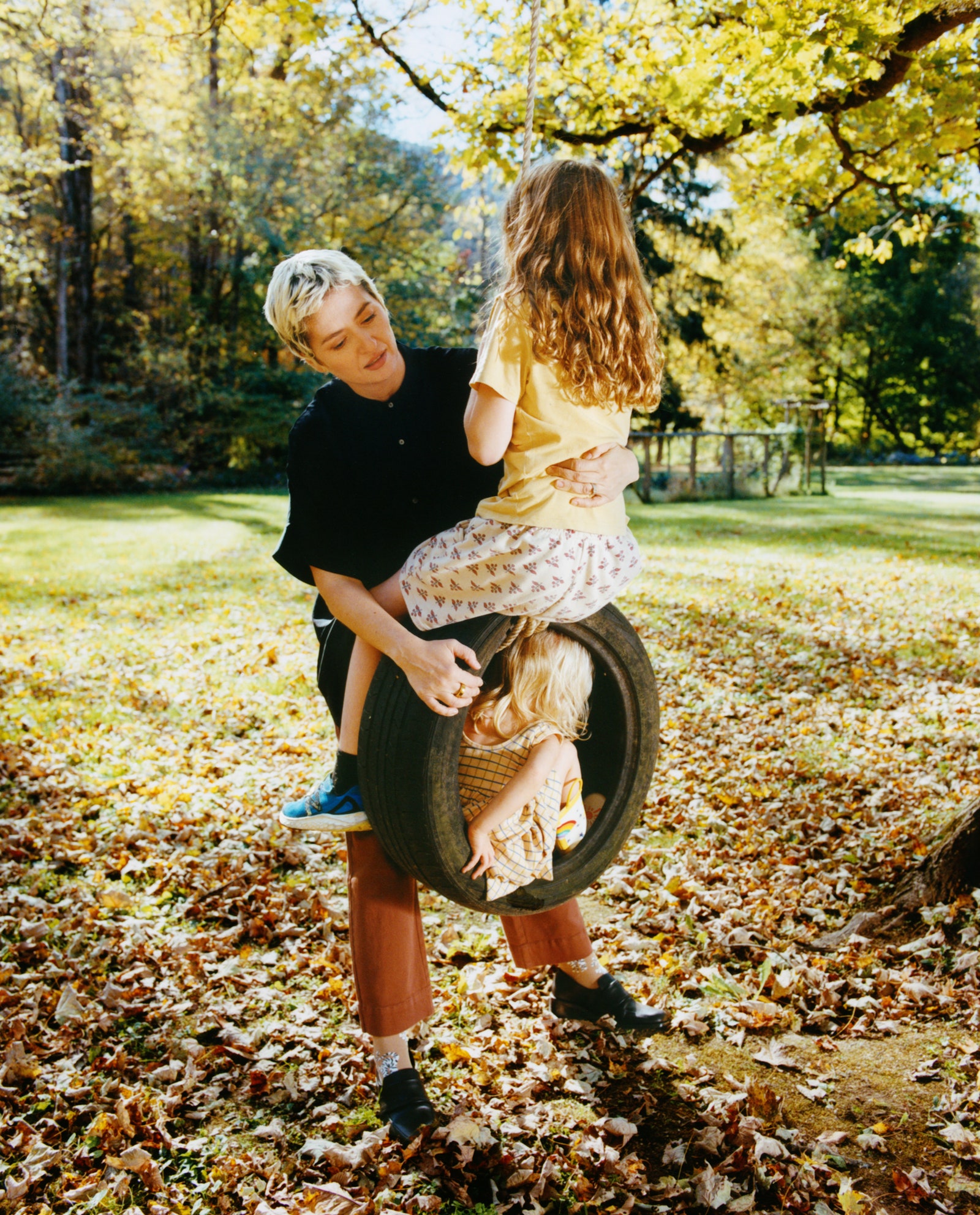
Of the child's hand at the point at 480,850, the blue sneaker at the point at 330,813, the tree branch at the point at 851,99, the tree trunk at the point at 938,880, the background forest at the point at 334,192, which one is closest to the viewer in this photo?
the child's hand at the point at 480,850

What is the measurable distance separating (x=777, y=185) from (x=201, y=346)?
20291 mm

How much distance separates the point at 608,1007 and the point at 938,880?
1520mm

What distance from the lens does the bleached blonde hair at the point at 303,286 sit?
7.47 ft

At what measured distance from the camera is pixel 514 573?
2.21 meters

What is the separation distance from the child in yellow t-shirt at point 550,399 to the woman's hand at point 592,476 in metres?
0.02

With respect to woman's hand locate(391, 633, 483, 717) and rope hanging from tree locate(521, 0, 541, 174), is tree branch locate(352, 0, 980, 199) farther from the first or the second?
woman's hand locate(391, 633, 483, 717)

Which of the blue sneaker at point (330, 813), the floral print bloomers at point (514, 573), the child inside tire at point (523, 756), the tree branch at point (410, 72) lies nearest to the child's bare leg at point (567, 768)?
the child inside tire at point (523, 756)

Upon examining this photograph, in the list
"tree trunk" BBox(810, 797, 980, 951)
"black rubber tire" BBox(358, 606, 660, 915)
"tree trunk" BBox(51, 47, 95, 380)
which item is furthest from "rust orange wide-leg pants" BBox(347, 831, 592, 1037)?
"tree trunk" BBox(51, 47, 95, 380)

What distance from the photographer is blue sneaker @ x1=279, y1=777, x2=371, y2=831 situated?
257cm

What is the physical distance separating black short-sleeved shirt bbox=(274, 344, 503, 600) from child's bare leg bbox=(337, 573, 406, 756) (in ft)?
0.27

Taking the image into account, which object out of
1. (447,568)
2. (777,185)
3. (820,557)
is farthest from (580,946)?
(820,557)

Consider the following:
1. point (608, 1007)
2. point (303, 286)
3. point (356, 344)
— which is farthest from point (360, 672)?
point (608, 1007)

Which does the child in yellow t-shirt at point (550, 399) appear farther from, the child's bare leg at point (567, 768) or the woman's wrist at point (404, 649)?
the child's bare leg at point (567, 768)

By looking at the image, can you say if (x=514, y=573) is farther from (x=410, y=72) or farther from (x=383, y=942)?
(x=410, y=72)
